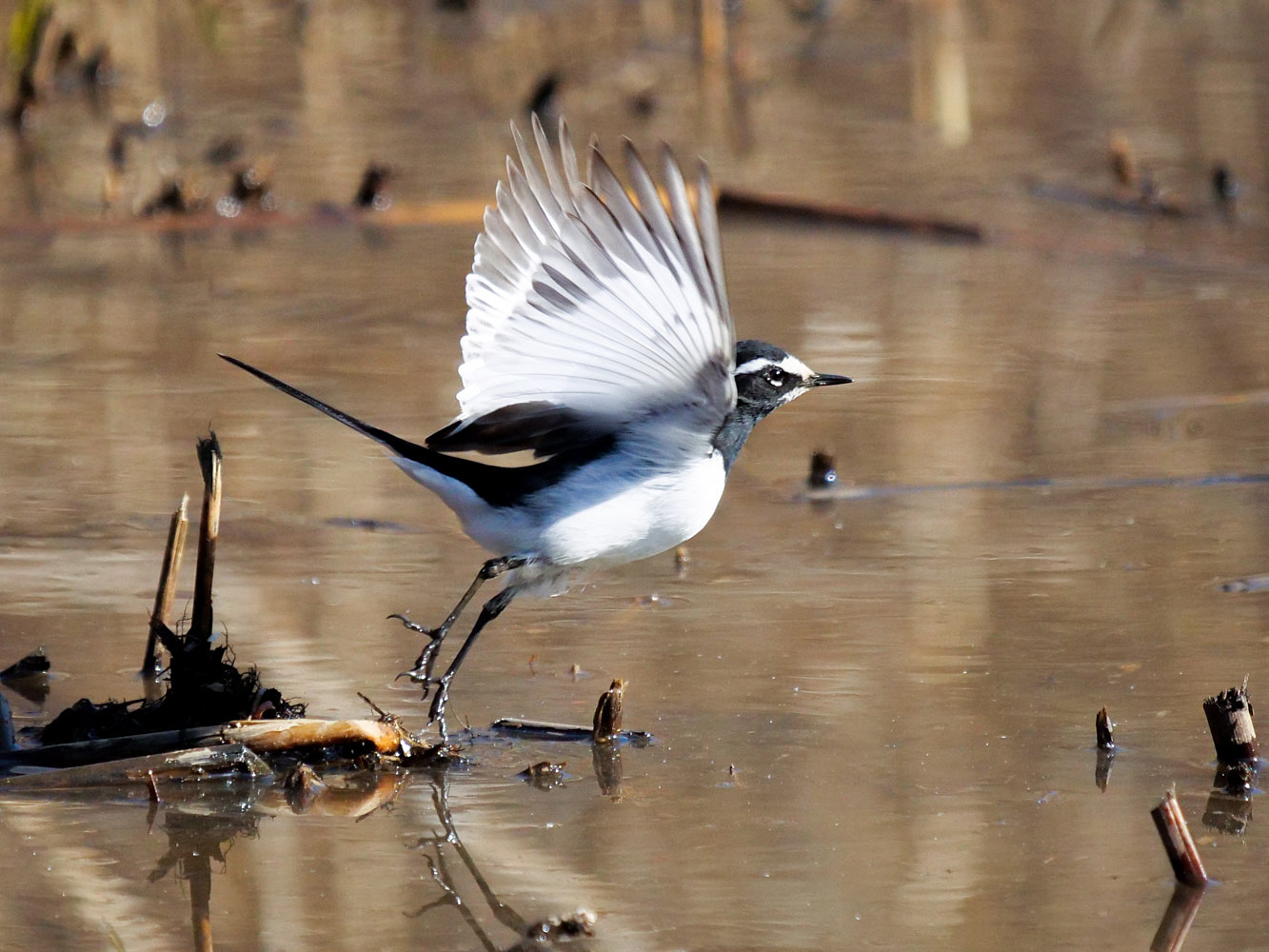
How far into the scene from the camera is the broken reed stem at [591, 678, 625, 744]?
4348mm

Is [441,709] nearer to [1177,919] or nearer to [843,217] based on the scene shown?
[1177,919]

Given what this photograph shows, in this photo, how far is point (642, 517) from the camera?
177 inches

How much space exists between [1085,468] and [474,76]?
26.8 ft

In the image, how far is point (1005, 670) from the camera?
194 inches

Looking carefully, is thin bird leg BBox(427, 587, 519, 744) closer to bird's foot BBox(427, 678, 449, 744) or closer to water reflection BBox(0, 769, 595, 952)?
bird's foot BBox(427, 678, 449, 744)

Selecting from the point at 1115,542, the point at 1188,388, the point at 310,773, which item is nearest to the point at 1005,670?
the point at 1115,542

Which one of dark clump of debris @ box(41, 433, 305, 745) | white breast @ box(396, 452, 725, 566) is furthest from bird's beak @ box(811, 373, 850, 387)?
dark clump of debris @ box(41, 433, 305, 745)

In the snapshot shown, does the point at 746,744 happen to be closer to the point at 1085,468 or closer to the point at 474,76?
the point at 1085,468

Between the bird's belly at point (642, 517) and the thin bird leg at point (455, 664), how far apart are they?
22 cm

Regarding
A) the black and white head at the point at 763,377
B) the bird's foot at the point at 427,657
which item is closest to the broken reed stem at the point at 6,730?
the bird's foot at the point at 427,657

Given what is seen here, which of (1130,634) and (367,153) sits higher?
(367,153)

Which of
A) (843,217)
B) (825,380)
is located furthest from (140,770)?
(843,217)

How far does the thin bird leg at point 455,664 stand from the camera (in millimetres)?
4434

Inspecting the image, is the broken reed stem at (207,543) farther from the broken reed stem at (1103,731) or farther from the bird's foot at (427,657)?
the broken reed stem at (1103,731)
